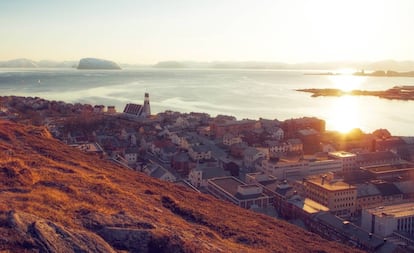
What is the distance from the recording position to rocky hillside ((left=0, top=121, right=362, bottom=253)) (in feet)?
15.4

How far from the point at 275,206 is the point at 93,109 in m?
25.9

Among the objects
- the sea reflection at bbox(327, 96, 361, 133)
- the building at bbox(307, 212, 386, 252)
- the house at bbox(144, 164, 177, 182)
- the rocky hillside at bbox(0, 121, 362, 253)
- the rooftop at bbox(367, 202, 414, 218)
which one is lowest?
the sea reflection at bbox(327, 96, 361, 133)

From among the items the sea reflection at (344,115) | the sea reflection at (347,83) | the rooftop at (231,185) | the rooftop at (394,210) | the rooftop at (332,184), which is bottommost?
the sea reflection at (344,115)

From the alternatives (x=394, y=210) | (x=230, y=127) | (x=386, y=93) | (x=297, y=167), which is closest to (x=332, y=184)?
(x=394, y=210)

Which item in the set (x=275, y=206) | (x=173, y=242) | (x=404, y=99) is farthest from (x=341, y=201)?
(x=404, y=99)

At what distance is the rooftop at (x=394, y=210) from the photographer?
541 inches

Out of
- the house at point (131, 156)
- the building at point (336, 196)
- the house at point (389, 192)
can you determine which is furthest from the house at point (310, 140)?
the house at point (131, 156)

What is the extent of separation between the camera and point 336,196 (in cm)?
1599

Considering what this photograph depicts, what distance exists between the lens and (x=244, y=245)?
6402mm

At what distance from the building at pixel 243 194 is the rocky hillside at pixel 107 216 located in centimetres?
629

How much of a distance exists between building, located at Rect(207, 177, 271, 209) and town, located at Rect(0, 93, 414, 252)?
38 millimetres

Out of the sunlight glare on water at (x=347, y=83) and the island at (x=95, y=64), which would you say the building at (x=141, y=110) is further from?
the island at (x=95, y=64)

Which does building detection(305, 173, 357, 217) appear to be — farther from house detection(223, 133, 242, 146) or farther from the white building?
house detection(223, 133, 242, 146)

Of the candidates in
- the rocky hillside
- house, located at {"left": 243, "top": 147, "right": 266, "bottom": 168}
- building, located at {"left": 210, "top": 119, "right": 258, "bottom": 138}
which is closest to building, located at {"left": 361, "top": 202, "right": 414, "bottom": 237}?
the rocky hillside
